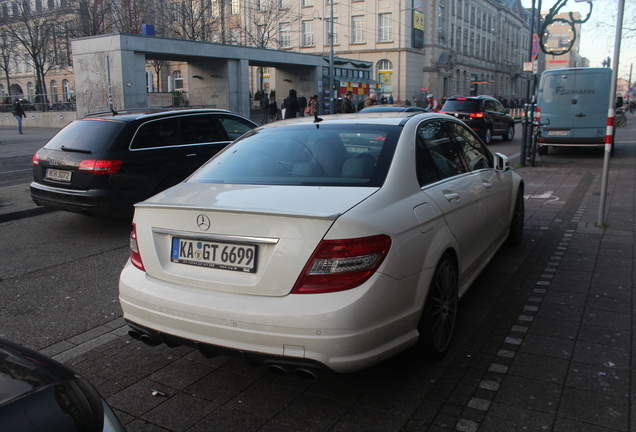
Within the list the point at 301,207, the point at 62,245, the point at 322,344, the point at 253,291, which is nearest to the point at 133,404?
the point at 253,291

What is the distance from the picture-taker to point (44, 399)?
164cm

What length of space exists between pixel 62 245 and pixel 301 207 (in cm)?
493

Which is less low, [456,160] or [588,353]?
[456,160]

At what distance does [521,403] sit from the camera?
9.86ft

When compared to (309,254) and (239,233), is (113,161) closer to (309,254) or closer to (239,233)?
(239,233)

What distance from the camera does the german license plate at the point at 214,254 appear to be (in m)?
2.83

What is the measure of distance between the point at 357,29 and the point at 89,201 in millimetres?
57758

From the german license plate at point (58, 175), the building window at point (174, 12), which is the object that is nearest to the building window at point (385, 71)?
the building window at point (174, 12)

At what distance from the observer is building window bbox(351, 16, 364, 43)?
60.2 m

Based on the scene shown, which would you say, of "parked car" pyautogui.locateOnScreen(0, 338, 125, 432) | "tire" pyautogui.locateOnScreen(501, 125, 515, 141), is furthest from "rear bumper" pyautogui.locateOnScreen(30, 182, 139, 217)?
"tire" pyautogui.locateOnScreen(501, 125, 515, 141)

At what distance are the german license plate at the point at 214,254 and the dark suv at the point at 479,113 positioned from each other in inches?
689

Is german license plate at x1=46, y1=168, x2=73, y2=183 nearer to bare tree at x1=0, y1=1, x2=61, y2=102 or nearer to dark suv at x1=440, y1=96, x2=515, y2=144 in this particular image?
dark suv at x1=440, y1=96, x2=515, y2=144

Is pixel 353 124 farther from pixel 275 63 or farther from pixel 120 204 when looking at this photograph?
pixel 275 63

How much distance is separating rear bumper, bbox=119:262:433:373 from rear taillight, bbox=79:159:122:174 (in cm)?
430
